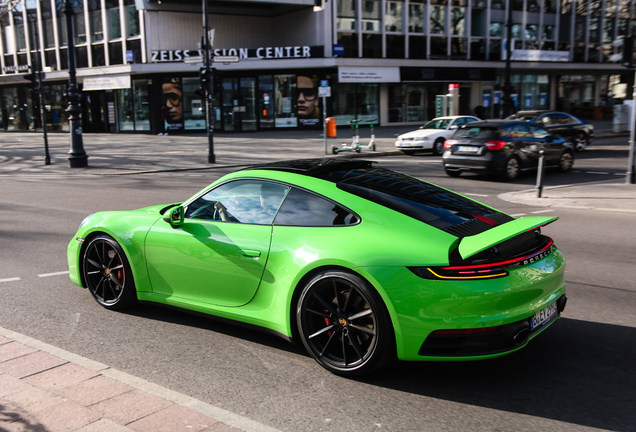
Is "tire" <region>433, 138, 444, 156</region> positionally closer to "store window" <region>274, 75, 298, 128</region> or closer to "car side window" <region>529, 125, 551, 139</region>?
"car side window" <region>529, 125, 551, 139</region>

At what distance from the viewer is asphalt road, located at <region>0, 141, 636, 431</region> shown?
10.9ft

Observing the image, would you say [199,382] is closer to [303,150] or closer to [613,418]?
[613,418]

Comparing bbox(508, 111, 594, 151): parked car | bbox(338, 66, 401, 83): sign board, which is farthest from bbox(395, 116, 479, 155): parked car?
bbox(338, 66, 401, 83): sign board

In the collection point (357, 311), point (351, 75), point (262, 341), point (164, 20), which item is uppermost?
point (164, 20)

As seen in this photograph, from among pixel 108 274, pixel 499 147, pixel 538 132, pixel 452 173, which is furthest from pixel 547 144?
pixel 108 274

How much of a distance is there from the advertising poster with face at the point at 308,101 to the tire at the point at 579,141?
59.7 ft

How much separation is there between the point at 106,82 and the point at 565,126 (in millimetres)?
28362

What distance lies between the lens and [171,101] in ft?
121

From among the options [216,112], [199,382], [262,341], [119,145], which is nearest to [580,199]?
[262,341]

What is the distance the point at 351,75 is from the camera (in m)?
36.8

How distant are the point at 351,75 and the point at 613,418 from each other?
35.0 m

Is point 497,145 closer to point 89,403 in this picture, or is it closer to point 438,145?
point 438,145

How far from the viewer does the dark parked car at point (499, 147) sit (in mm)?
15391

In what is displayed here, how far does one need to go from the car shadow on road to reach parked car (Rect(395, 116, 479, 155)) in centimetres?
1921
